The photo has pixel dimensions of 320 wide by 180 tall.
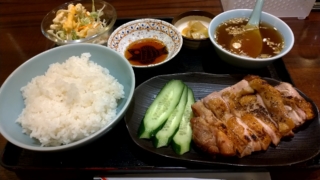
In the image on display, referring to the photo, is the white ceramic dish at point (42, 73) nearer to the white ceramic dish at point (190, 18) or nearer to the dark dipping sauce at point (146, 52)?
the dark dipping sauce at point (146, 52)

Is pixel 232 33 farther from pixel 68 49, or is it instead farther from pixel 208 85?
pixel 68 49

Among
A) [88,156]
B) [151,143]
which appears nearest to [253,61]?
[151,143]

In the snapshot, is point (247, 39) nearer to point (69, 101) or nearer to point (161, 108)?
point (161, 108)

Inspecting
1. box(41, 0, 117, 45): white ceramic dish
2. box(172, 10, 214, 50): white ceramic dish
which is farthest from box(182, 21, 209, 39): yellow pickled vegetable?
box(41, 0, 117, 45): white ceramic dish

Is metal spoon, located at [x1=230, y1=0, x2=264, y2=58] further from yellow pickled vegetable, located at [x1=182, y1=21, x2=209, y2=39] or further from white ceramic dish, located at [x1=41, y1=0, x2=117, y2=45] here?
white ceramic dish, located at [x1=41, y1=0, x2=117, y2=45]

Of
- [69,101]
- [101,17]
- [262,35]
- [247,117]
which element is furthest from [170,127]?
[101,17]

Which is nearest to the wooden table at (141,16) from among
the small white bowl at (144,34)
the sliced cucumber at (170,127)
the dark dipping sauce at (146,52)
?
the small white bowl at (144,34)
